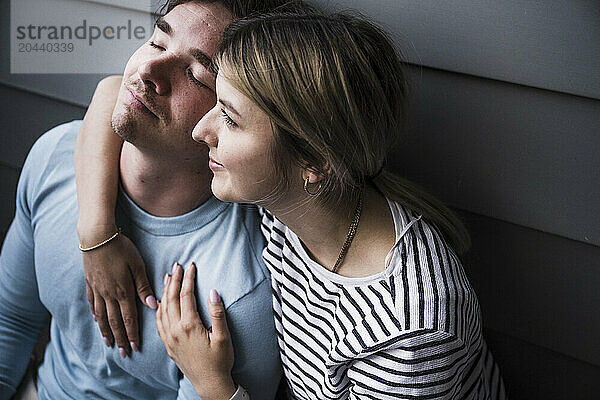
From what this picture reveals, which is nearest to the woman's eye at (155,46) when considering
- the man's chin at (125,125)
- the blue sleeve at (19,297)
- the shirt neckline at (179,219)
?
the man's chin at (125,125)

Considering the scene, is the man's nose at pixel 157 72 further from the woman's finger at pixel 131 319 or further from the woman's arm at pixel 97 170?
the woman's finger at pixel 131 319

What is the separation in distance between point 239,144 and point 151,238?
0.38 meters

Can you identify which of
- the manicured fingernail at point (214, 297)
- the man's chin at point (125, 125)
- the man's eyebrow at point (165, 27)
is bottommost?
the manicured fingernail at point (214, 297)

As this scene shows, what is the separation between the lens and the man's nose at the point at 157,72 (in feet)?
3.69

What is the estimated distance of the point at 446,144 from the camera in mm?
1252

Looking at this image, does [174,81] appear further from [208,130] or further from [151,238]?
[151,238]

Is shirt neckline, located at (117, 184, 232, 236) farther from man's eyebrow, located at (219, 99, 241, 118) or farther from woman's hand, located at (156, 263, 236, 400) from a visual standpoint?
man's eyebrow, located at (219, 99, 241, 118)

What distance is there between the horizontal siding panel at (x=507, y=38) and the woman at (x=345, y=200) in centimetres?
16

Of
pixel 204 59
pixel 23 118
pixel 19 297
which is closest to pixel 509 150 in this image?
pixel 204 59

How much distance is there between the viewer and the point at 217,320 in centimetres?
120

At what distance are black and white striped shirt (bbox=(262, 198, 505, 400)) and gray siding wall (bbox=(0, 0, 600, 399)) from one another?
0.62 ft

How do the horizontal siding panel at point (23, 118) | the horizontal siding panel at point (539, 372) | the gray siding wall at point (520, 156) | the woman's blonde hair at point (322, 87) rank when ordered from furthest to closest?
the horizontal siding panel at point (23, 118) → the horizontal siding panel at point (539, 372) → the gray siding wall at point (520, 156) → the woman's blonde hair at point (322, 87)

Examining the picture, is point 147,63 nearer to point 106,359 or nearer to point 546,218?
point 106,359
